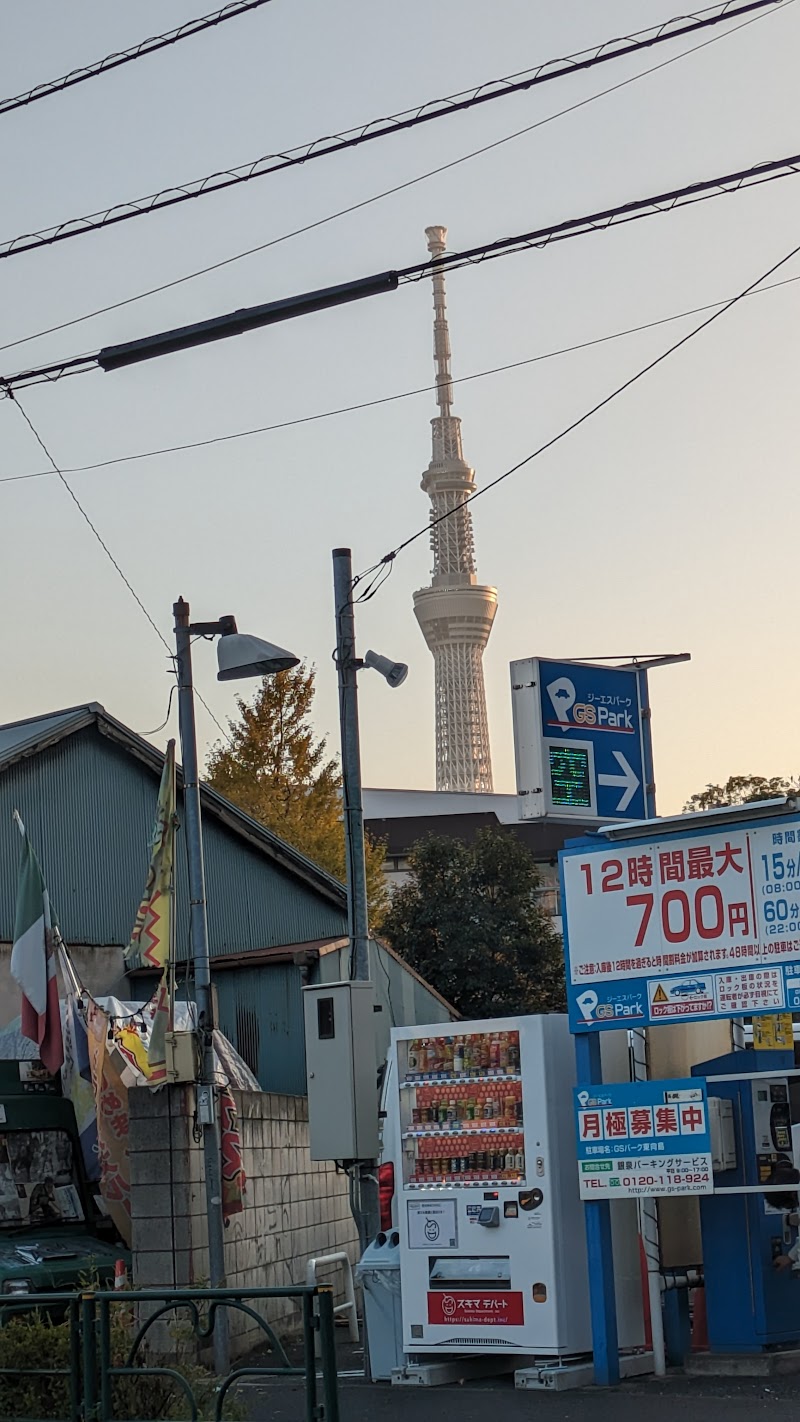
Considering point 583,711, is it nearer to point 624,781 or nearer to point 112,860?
point 624,781

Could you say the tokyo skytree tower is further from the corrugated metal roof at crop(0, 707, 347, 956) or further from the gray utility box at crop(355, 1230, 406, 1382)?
the gray utility box at crop(355, 1230, 406, 1382)

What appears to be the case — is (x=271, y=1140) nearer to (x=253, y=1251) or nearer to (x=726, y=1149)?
(x=253, y=1251)

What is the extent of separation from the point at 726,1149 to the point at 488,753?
15648cm

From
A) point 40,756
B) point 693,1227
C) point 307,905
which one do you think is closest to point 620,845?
point 693,1227

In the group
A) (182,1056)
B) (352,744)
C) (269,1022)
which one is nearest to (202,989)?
(182,1056)

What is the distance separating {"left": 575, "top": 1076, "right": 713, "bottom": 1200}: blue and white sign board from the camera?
1155 centimetres

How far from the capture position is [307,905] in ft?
86.5

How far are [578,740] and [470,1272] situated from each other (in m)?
4.07

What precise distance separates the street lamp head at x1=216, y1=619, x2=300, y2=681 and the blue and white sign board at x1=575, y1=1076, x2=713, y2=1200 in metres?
4.12

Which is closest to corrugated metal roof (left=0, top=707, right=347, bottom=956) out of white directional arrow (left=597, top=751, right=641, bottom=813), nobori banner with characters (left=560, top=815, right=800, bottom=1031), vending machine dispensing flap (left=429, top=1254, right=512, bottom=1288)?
white directional arrow (left=597, top=751, right=641, bottom=813)

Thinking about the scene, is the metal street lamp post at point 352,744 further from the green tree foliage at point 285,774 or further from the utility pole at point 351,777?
the green tree foliage at point 285,774

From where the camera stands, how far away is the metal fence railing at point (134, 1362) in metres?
7.64

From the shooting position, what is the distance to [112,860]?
942 inches

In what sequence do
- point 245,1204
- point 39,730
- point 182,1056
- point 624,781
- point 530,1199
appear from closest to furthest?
point 530,1199 < point 624,781 < point 182,1056 < point 245,1204 < point 39,730
